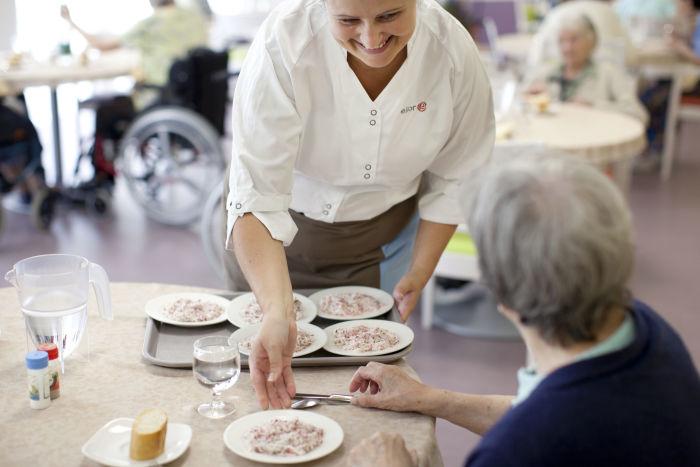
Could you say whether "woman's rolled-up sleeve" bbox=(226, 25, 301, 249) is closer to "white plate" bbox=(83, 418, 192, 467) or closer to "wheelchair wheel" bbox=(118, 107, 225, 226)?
"white plate" bbox=(83, 418, 192, 467)

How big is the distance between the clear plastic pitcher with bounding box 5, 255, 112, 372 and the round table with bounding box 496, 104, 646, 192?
2.07 metres

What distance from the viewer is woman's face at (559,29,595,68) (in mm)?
4598

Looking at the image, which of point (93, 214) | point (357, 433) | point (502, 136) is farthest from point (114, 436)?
point (93, 214)

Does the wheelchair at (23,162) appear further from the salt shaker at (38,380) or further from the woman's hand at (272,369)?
the woman's hand at (272,369)

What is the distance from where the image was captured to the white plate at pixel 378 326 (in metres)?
1.66

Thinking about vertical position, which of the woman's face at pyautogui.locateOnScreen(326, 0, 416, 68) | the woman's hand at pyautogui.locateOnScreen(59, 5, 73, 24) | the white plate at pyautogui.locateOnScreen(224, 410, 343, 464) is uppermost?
the woman's face at pyautogui.locateOnScreen(326, 0, 416, 68)

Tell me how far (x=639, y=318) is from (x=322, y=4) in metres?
0.90

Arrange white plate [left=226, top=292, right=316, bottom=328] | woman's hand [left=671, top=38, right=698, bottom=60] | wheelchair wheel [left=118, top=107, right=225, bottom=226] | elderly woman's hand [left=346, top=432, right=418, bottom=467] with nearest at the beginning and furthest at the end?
elderly woman's hand [left=346, top=432, right=418, bottom=467]
white plate [left=226, top=292, right=316, bottom=328]
wheelchair wheel [left=118, top=107, right=225, bottom=226]
woman's hand [left=671, top=38, right=698, bottom=60]

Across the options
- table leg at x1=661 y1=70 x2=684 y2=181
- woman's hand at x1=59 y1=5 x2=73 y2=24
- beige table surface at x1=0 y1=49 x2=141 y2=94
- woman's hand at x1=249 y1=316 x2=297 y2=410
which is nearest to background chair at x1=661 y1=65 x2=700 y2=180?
table leg at x1=661 y1=70 x2=684 y2=181

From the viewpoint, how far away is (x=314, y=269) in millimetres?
2031

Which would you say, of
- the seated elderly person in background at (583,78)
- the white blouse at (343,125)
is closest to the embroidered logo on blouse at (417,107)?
the white blouse at (343,125)

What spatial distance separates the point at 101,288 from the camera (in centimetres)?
172

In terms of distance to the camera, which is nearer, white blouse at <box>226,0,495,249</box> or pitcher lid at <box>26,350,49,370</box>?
pitcher lid at <box>26,350,49,370</box>

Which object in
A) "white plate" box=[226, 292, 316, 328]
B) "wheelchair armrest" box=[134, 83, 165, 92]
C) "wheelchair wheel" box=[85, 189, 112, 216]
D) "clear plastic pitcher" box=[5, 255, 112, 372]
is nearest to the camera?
"clear plastic pitcher" box=[5, 255, 112, 372]
